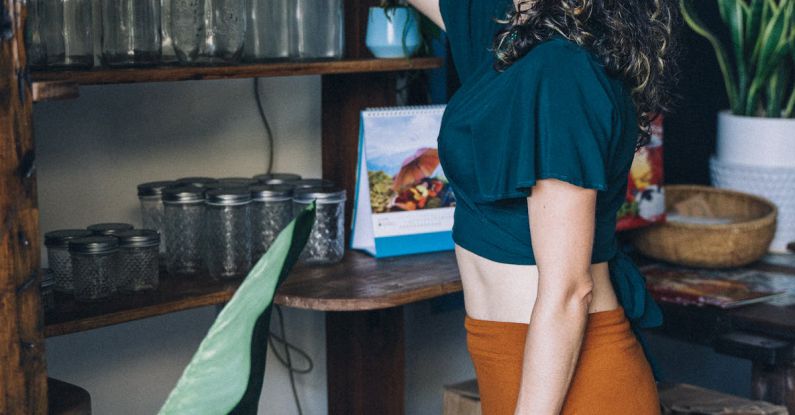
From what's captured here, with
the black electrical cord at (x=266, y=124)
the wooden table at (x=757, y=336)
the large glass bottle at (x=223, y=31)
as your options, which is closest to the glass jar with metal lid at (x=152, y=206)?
the large glass bottle at (x=223, y=31)

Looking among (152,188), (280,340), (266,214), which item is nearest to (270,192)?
(266,214)

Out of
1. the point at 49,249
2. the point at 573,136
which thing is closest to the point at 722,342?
the point at 573,136

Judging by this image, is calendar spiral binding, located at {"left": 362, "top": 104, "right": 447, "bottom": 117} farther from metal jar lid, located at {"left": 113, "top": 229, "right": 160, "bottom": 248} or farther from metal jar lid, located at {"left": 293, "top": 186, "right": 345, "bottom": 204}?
metal jar lid, located at {"left": 113, "top": 229, "right": 160, "bottom": 248}

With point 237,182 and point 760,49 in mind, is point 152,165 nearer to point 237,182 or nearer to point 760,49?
point 237,182

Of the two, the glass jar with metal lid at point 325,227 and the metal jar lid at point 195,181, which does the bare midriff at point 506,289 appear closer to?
the glass jar with metal lid at point 325,227

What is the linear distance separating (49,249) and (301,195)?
56cm

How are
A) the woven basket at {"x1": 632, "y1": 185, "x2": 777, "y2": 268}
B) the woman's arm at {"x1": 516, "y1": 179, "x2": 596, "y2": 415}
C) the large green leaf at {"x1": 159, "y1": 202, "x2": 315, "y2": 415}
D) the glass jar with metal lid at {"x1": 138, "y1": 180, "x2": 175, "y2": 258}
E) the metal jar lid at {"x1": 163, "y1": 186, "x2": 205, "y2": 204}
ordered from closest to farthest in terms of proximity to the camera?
the large green leaf at {"x1": 159, "y1": 202, "x2": 315, "y2": 415} < the woman's arm at {"x1": 516, "y1": 179, "x2": 596, "y2": 415} < the metal jar lid at {"x1": 163, "y1": 186, "x2": 205, "y2": 204} < the glass jar with metal lid at {"x1": 138, "y1": 180, "x2": 175, "y2": 258} < the woven basket at {"x1": 632, "y1": 185, "x2": 777, "y2": 268}

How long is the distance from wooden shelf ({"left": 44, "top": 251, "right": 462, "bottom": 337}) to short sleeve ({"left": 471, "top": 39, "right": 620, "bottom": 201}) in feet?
1.87

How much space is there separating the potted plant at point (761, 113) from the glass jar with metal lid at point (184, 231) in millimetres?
Result: 1684

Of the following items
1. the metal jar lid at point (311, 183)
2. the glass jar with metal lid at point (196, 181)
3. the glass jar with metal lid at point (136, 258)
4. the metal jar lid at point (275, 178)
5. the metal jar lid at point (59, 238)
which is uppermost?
the glass jar with metal lid at point (196, 181)

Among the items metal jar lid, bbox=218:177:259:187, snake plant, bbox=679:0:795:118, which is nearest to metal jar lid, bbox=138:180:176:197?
metal jar lid, bbox=218:177:259:187

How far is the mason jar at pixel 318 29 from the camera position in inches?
86.7

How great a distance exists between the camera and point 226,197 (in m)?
2.08

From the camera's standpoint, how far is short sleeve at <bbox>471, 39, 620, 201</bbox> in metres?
1.42
